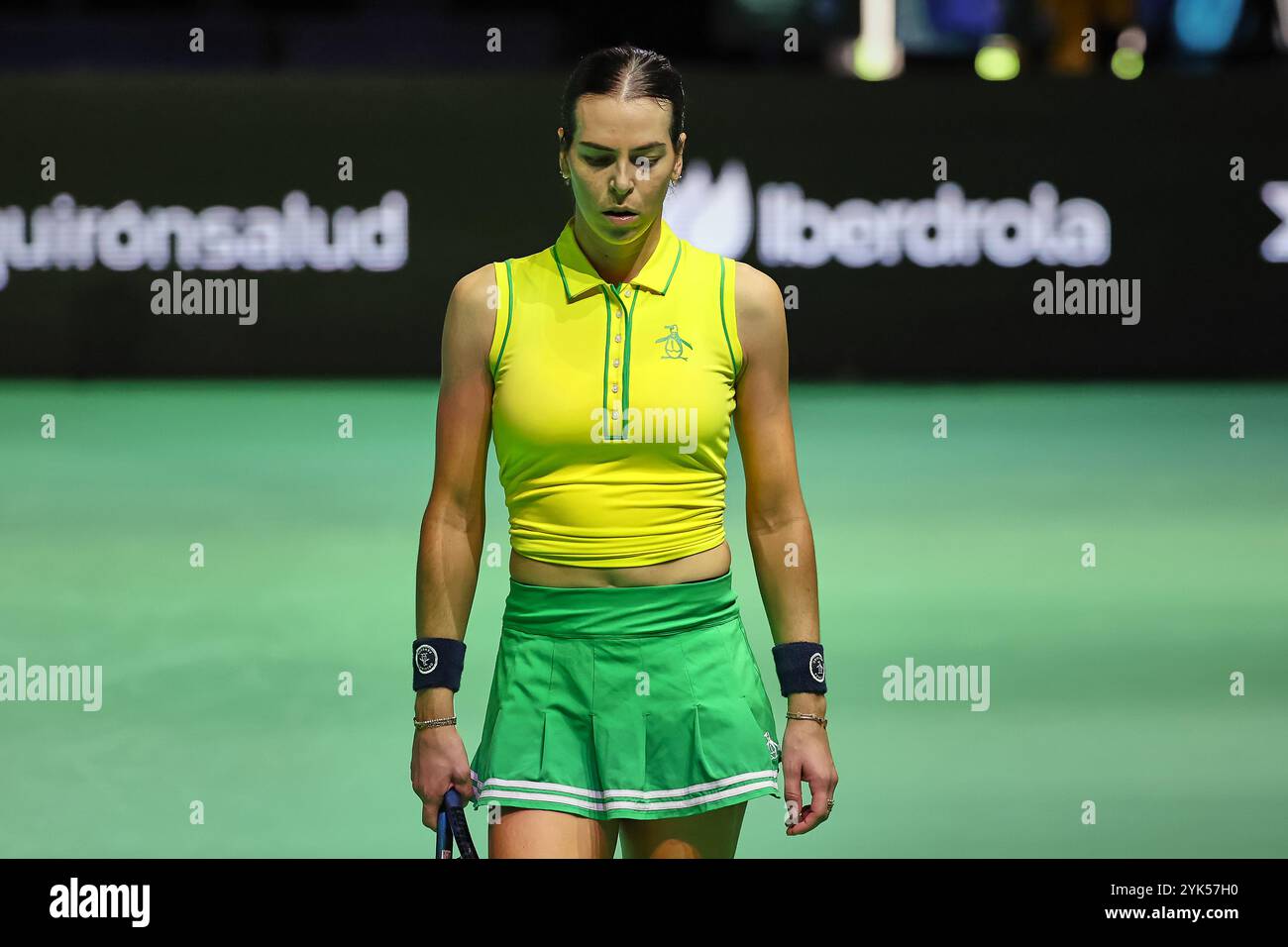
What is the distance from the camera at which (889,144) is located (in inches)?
535

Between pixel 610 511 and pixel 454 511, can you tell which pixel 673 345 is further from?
pixel 454 511

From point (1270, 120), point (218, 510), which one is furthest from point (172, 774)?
point (1270, 120)

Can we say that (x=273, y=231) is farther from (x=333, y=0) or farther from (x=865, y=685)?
(x=865, y=685)

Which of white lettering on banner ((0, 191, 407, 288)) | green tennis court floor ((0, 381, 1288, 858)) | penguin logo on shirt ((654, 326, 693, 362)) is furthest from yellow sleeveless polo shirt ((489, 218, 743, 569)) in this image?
white lettering on banner ((0, 191, 407, 288))

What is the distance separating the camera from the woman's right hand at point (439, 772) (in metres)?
2.92

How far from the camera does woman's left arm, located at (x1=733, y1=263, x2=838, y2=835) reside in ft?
9.76

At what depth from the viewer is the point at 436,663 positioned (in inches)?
118

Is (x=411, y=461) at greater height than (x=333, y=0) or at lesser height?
lesser

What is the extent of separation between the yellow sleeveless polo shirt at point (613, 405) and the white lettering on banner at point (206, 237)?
10.9m

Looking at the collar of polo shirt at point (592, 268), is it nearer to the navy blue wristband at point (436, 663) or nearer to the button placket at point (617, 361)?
the button placket at point (617, 361)

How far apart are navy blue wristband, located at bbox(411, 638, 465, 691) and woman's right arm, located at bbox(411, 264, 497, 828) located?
1cm

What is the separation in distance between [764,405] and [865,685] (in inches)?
152

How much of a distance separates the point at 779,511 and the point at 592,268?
0.51 m
